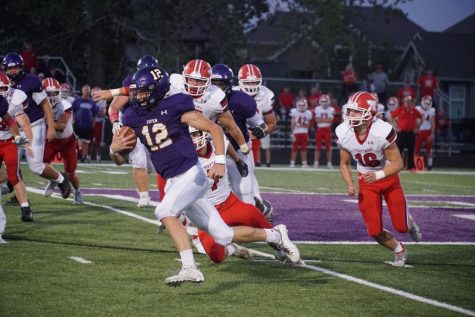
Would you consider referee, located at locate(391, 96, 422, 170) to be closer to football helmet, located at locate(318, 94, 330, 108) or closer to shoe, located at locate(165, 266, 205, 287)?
football helmet, located at locate(318, 94, 330, 108)

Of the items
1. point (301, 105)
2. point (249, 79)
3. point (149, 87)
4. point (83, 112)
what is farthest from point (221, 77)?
point (301, 105)

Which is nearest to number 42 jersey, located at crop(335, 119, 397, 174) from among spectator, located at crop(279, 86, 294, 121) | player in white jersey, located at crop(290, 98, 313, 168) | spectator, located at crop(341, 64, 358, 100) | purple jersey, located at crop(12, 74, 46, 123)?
purple jersey, located at crop(12, 74, 46, 123)

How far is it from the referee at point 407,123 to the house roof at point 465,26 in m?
43.8

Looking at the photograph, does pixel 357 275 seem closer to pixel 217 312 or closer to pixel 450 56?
pixel 217 312

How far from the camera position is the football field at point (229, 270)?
6.64 metres

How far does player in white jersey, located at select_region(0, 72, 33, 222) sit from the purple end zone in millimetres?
3013

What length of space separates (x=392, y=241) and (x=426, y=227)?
128 inches

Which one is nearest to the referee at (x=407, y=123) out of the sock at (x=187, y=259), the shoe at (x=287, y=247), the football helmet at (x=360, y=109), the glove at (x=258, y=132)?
the glove at (x=258, y=132)

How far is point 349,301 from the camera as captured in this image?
22.7ft

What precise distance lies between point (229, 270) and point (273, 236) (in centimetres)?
49

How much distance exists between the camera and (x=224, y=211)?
8211mm

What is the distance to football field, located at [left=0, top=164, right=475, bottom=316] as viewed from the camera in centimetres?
664

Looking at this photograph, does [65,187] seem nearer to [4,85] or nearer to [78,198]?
[78,198]

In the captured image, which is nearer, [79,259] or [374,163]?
[79,259]
